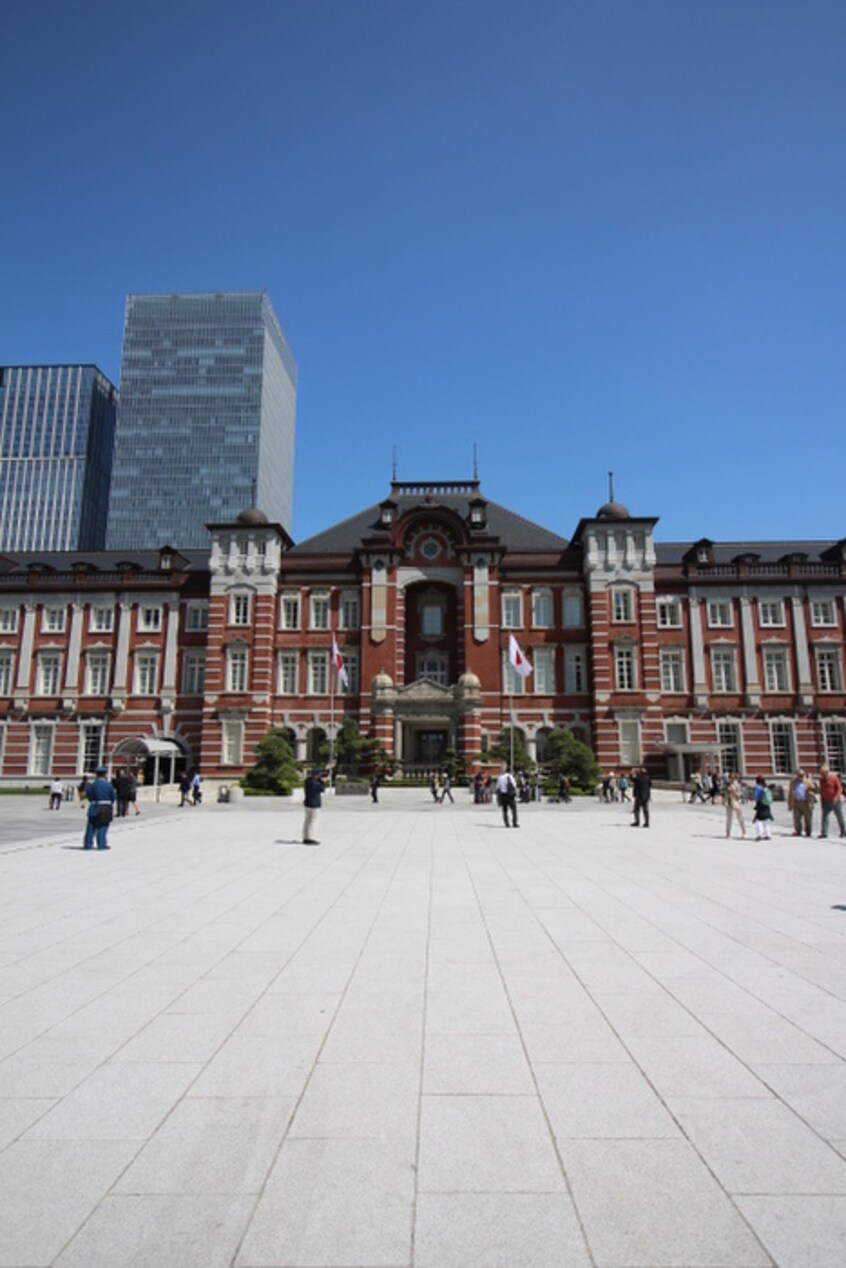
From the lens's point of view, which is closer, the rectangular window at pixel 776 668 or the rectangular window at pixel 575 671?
the rectangular window at pixel 776 668

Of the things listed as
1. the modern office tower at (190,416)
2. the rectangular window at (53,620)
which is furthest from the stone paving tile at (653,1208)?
the modern office tower at (190,416)

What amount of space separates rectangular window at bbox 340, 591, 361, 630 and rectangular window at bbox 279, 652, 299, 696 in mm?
3581

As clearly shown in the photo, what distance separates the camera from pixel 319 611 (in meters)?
A: 47.2

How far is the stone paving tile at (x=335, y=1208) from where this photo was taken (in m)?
2.78

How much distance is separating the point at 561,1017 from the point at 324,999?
1.77m

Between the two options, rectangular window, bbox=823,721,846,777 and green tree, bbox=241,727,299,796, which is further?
rectangular window, bbox=823,721,846,777

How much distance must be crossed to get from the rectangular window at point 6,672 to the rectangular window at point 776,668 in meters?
46.0

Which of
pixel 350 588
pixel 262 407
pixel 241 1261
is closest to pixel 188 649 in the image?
pixel 350 588

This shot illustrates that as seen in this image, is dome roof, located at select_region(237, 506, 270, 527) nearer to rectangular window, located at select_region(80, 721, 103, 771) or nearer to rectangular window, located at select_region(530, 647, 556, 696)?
rectangular window, located at select_region(80, 721, 103, 771)

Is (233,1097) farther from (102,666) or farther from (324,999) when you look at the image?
(102,666)

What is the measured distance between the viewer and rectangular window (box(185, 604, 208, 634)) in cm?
4750

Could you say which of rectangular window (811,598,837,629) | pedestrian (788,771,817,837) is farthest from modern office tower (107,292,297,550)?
pedestrian (788,771,817,837)

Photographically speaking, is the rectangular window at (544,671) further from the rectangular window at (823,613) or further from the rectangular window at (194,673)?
the rectangular window at (194,673)

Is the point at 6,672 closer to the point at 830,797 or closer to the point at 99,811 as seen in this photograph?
the point at 99,811
